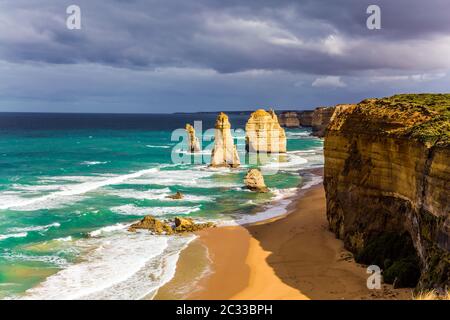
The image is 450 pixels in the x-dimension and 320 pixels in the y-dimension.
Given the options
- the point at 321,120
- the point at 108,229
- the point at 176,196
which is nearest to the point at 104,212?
the point at 108,229

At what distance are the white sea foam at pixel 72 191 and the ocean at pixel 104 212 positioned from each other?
0.10 metres

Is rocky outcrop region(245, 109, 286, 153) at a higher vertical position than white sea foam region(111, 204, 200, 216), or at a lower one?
higher

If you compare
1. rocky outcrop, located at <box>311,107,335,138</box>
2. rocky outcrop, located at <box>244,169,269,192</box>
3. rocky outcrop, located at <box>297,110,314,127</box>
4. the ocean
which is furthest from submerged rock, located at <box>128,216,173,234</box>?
rocky outcrop, located at <box>297,110,314,127</box>

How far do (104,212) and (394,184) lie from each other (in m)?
25.1

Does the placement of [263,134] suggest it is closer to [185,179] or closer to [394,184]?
[185,179]

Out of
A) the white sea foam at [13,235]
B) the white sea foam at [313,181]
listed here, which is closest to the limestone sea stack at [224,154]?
the white sea foam at [313,181]

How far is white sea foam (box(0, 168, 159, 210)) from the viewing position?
41812 millimetres

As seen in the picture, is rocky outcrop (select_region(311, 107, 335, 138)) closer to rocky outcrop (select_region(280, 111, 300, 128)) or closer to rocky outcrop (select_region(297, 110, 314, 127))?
rocky outcrop (select_region(280, 111, 300, 128))

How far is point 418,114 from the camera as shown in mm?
21891

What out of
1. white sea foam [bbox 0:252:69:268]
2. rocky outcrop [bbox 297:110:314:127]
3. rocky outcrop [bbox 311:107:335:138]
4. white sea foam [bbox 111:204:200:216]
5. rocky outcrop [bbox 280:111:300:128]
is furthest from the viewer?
rocky outcrop [bbox 297:110:314:127]

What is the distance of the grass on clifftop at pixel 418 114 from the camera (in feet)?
62.3

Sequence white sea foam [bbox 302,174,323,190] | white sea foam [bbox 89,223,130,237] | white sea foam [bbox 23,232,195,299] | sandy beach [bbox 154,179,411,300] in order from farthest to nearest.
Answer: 1. white sea foam [bbox 302,174,323,190]
2. white sea foam [bbox 89,223,130,237]
3. white sea foam [bbox 23,232,195,299]
4. sandy beach [bbox 154,179,411,300]

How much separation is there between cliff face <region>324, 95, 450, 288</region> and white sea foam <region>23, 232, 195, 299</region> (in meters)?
10.2

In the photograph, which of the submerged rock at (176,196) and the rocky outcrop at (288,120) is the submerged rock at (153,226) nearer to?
the submerged rock at (176,196)
